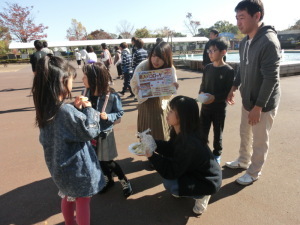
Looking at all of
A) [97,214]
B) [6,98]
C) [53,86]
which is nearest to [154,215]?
[97,214]

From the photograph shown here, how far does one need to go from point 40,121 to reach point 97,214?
1316mm

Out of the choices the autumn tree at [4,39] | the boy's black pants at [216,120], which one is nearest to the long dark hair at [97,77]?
the boy's black pants at [216,120]

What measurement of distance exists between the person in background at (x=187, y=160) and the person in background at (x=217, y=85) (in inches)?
31.2

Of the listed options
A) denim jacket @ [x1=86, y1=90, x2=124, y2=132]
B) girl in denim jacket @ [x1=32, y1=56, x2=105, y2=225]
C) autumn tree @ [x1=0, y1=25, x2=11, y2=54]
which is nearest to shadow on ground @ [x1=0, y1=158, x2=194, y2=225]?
girl in denim jacket @ [x1=32, y1=56, x2=105, y2=225]

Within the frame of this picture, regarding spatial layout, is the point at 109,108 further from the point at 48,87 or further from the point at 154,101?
the point at 48,87

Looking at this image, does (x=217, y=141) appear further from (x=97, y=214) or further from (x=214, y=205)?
(x=97, y=214)

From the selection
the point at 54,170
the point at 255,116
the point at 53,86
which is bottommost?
the point at 54,170

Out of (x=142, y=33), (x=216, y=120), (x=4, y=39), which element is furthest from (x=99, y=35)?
(x=216, y=120)

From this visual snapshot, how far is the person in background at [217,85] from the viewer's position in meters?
2.82

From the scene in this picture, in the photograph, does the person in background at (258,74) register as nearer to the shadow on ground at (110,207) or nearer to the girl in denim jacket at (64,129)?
the shadow on ground at (110,207)

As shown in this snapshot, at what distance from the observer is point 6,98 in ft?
27.1

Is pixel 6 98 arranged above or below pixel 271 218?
above

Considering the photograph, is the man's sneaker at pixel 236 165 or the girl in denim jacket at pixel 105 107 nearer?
the girl in denim jacket at pixel 105 107

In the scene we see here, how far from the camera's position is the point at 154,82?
9.50 feet
